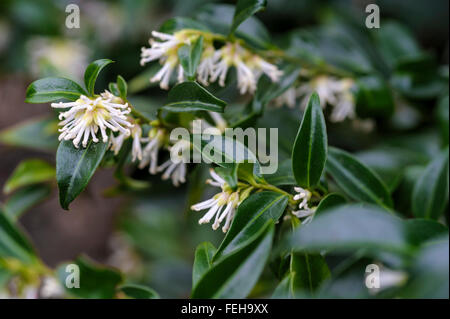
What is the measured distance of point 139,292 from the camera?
85cm

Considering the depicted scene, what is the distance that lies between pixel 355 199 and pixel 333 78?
37 centimetres

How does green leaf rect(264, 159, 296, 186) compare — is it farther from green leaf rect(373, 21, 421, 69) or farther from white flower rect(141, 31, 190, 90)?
green leaf rect(373, 21, 421, 69)

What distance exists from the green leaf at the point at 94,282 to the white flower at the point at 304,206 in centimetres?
45

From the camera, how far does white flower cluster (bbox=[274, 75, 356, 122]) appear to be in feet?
3.39

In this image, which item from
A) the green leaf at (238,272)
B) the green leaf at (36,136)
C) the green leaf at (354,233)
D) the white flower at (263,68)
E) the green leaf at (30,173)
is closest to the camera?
the green leaf at (354,233)

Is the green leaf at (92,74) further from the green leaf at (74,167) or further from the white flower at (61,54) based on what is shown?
the white flower at (61,54)

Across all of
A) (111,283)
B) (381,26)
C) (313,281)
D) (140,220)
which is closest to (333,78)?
(381,26)

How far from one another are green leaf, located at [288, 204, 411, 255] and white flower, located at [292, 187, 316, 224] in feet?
0.61

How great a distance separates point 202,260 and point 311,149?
0.80ft

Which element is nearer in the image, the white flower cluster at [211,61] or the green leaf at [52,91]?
the green leaf at [52,91]

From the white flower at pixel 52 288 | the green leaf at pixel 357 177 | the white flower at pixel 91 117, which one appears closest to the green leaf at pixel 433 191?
the green leaf at pixel 357 177

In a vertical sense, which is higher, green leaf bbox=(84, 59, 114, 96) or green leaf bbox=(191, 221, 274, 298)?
green leaf bbox=(84, 59, 114, 96)

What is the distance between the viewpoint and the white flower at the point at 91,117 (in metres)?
0.69

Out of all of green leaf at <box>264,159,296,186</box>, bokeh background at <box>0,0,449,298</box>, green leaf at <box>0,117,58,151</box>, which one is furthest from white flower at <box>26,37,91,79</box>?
green leaf at <box>264,159,296,186</box>
